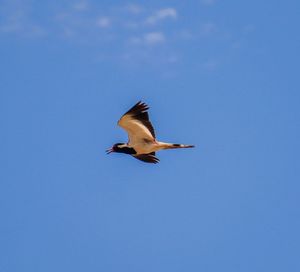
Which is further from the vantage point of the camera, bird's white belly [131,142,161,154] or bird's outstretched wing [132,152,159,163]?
bird's outstretched wing [132,152,159,163]

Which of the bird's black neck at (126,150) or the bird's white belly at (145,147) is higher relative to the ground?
the bird's black neck at (126,150)

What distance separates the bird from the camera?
4806cm

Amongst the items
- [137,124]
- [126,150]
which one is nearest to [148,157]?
[126,150]

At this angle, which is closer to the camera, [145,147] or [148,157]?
[145,147]

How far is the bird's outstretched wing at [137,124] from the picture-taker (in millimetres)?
47969

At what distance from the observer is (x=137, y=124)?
48438mm

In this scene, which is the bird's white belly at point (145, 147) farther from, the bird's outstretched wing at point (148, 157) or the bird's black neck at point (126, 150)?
the bird's outstretched wing at point (148, 157)

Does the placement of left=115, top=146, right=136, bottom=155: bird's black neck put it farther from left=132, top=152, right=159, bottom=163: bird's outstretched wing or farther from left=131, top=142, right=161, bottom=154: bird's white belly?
left=132, top=152, right=159, bottom=163: bird's outstretched wing

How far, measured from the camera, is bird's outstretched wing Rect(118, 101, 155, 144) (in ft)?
157

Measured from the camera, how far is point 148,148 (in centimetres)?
4956

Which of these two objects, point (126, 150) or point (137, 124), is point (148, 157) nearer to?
point (126, 150)

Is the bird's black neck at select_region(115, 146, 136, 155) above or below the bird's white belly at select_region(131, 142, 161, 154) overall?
above

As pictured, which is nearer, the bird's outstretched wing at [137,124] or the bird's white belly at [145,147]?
the bird's outstretched wing at [137,124]

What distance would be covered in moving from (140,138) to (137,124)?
883 mm
